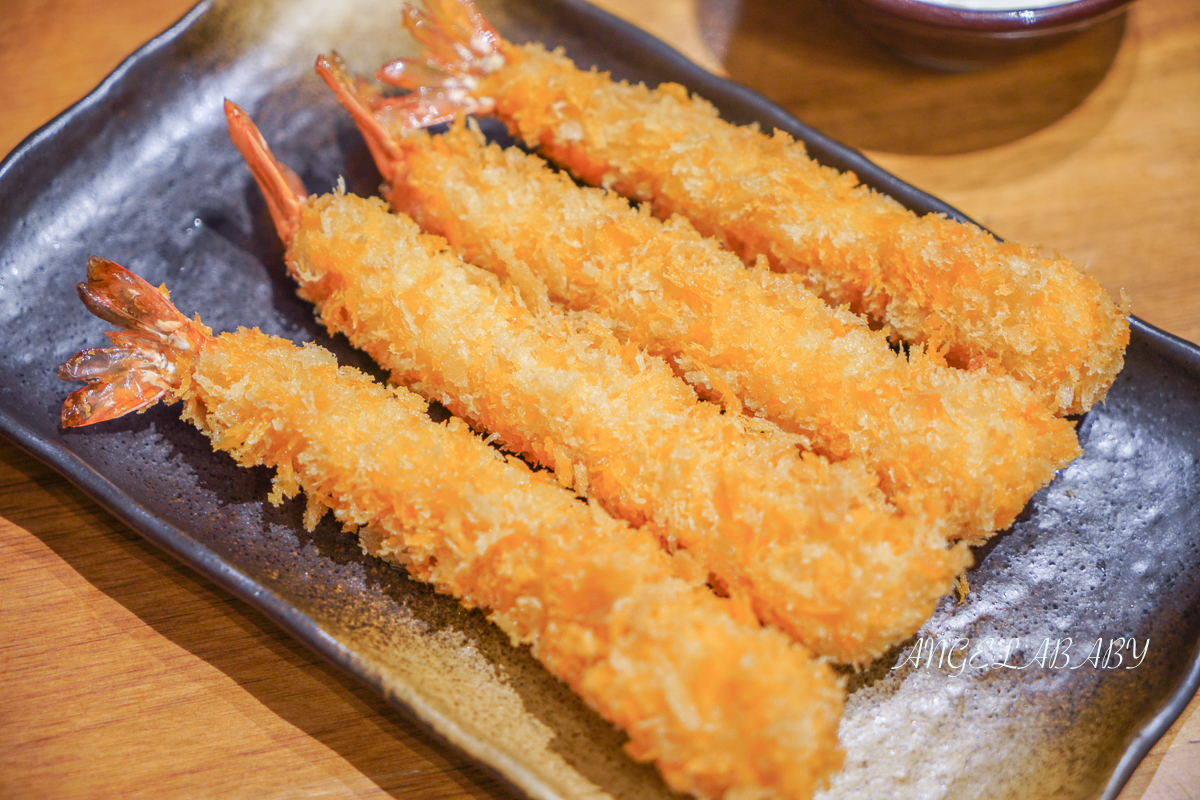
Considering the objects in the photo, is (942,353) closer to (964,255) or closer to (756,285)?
(964,255)

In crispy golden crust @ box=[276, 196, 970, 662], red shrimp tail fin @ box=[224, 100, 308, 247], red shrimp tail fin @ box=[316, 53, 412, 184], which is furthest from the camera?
red shrimp tail fin @ box=[316, 53, 412, 184]

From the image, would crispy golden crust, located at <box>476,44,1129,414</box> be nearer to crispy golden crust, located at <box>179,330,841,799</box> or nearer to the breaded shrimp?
the breaded shrimp

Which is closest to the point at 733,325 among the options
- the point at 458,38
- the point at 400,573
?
the point at 400,573

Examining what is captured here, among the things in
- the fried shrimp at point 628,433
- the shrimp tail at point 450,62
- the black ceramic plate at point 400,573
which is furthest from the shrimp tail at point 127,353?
the shrimp tail at point 450,62

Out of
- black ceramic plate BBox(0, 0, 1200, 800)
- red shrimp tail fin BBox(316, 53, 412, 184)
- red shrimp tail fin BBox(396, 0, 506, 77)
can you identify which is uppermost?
red shrimp tail fin BBox(396, 0, 506, 77)

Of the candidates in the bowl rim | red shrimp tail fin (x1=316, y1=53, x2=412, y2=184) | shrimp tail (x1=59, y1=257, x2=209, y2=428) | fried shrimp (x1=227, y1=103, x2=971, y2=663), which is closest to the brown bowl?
the bowl rim

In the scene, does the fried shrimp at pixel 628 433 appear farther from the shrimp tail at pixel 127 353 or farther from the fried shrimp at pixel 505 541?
the shrimp tail at pixel 127 353
